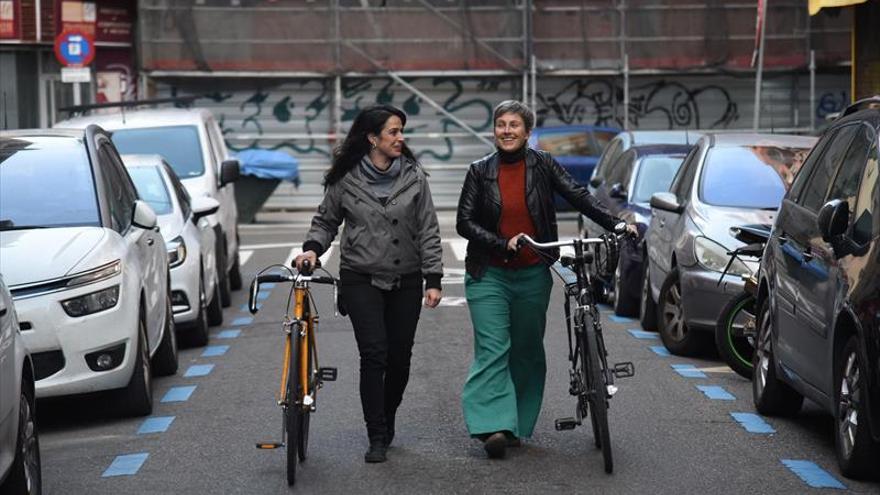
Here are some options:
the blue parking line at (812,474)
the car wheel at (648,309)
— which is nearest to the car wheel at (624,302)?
the car wheel at (648,309)

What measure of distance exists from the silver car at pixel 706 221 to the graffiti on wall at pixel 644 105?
20.5 m

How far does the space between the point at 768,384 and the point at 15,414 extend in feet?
15.3

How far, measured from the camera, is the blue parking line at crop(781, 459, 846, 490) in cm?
858

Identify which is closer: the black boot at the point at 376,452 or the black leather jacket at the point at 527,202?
the black boot at the point at 376,452

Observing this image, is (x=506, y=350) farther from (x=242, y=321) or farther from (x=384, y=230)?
(x=242, y=321)

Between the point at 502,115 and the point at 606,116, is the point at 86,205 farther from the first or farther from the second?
the point at 606,116

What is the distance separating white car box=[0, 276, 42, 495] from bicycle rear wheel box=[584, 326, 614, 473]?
255cm

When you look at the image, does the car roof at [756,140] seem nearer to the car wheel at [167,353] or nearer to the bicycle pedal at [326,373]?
the car wheel at [167,353]

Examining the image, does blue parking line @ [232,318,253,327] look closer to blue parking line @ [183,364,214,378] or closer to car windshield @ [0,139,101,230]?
blue parking line @ [183,364,214,378]

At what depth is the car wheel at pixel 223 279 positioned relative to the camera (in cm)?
1702

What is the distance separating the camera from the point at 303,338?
348 inches

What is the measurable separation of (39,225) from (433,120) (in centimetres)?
2493

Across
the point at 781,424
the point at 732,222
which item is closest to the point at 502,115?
the point at 781,424

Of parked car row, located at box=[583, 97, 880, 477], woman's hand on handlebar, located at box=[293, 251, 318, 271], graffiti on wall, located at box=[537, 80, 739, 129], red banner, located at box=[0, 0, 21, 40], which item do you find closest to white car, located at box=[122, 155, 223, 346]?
parked car row, located at box=[583, 97, 880, 477]
